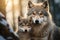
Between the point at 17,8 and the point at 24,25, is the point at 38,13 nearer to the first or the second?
the point at 24,25

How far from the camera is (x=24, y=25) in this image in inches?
60.7

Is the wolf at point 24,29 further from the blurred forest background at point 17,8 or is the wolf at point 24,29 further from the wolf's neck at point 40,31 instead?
the blurred forest background at point 17,8

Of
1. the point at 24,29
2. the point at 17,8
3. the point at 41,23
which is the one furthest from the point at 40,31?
the point at 17,8

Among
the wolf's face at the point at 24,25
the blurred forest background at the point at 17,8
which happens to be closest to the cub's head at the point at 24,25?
the wolf's face at the point at 24,25

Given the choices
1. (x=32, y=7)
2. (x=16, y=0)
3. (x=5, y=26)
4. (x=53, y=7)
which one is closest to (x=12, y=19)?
(x=16, y=0)

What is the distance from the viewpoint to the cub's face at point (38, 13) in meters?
A: 1.53

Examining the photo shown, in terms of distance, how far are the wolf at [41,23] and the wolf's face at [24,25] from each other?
4cm

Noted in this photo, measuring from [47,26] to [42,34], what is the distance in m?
0.10

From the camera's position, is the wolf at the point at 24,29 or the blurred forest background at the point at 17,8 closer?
the wolf at the point at 24,29

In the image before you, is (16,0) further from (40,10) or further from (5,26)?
(5,26)

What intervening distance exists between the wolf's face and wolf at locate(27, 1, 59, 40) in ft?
0.14

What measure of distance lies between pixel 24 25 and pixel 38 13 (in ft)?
0.51

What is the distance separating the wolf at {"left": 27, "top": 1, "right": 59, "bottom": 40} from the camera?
154 cm

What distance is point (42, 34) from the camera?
5.15 ft
